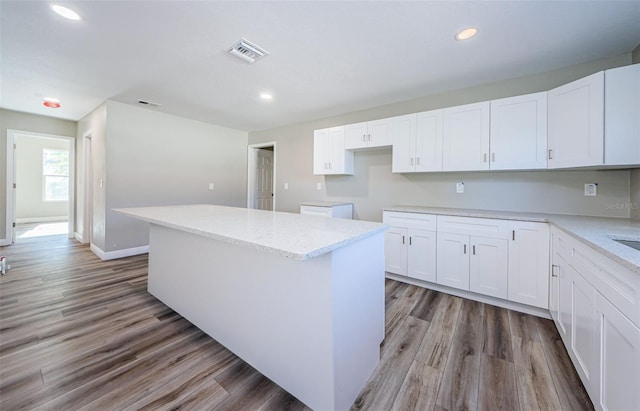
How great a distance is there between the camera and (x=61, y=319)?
2.09 metres

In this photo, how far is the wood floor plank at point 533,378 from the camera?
1.32 m

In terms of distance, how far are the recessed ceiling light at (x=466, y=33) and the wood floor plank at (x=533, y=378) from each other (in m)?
2.39

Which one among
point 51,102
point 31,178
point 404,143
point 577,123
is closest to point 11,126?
point 51,102

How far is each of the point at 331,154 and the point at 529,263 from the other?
8.85 feet

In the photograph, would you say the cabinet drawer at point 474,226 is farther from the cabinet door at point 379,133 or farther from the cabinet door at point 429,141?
the cabinet door at point 379,133

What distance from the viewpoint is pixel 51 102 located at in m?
3.75

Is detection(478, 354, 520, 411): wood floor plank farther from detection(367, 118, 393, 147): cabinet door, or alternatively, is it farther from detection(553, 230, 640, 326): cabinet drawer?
detection(367, 118, 393, 147): cabinet door

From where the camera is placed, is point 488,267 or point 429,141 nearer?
point 488,267

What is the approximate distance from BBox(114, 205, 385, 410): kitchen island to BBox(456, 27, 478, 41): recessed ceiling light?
68.8 inches

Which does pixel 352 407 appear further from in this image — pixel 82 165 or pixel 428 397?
pixel 82 165

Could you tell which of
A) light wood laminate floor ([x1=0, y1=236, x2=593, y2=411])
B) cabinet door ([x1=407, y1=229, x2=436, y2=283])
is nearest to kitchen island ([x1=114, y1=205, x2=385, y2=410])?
light wood laminate floor ([x1=0, y1=236, x2=593, y2=411])

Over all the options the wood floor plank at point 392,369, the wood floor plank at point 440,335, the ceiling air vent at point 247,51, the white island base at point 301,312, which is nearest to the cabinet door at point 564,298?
the wood floor plank at point 440,335

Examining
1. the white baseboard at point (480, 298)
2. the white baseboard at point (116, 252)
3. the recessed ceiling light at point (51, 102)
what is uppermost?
the recessed ceiling light at point (51, 102)

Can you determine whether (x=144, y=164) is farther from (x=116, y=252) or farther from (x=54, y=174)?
(x=54, y=174)
